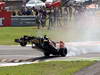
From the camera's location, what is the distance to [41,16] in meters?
41.1

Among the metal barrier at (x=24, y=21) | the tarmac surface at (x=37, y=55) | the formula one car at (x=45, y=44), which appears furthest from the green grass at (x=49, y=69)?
the metal barrier at (x=24, y=21)

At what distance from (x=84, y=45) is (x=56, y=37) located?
5288 mm

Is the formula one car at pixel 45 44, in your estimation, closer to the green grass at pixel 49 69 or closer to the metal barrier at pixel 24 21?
the green grass at pixel 49 69

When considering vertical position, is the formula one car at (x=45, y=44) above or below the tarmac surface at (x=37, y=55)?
above

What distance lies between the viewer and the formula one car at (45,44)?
22192mm

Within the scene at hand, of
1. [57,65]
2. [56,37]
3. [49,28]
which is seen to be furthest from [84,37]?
[57,65]

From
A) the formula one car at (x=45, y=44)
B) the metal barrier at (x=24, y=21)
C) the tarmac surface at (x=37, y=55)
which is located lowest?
the metal barrier at (x=24, y=21)

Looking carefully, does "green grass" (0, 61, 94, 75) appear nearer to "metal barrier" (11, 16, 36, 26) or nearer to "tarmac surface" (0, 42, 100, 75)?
"tarmac surface" (0, 42, 100, 75)

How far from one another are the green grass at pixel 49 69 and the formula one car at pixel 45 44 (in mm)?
3209

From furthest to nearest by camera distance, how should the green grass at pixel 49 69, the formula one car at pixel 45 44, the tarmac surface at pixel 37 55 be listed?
the formula one car at pixel 45 44, the tarmac surface at pixel 37 55, the green grass at pixel 49 69

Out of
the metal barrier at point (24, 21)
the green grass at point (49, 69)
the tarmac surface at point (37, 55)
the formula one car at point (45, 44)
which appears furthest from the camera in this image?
the metal barrier at point (24, 21)

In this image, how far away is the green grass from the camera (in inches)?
652

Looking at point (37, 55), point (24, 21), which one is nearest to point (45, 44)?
point (37, 55)

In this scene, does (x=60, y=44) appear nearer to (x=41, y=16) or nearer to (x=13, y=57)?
(x=13, y=57)
